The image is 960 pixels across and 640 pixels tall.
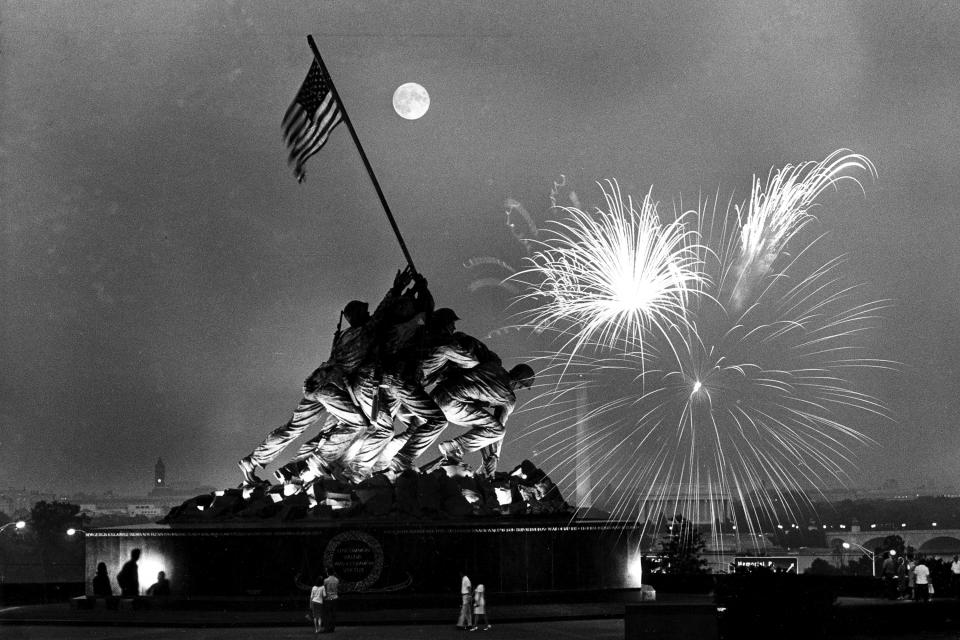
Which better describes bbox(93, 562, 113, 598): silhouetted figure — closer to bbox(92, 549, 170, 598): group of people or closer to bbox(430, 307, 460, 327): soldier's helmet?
bbox(92, 549, 170, 598): group of people

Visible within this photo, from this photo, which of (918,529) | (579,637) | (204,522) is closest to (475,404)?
(204,522)

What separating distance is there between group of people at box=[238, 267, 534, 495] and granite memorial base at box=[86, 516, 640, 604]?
10.2ft

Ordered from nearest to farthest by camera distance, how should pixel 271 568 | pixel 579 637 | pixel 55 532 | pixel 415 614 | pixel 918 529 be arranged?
pixel 579 637
pixel 415 614
pixel 271 568
pixel 55 532
pixel 918 529

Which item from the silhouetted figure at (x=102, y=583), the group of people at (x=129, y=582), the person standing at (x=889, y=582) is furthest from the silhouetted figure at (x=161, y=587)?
the person standing at (x=889, y=582)

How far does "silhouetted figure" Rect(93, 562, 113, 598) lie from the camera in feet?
89.5

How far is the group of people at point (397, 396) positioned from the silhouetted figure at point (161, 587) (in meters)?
3.55

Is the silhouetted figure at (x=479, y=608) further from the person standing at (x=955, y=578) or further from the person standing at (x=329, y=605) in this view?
the person standing at (x=955, y=578)

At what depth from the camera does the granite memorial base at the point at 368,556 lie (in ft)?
85.8

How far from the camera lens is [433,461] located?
1200 inches

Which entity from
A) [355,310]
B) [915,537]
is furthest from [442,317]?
[915,537]

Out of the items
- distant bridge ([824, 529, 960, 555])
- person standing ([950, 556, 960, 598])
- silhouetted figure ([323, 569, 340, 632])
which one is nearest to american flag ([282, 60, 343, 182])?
silhouetted figure ([323, 569, 340, 632])

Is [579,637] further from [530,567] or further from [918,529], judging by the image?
[918,529]

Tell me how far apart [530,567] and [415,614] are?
3.34 m

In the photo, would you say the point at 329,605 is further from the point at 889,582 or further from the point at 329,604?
the point at 889,582
